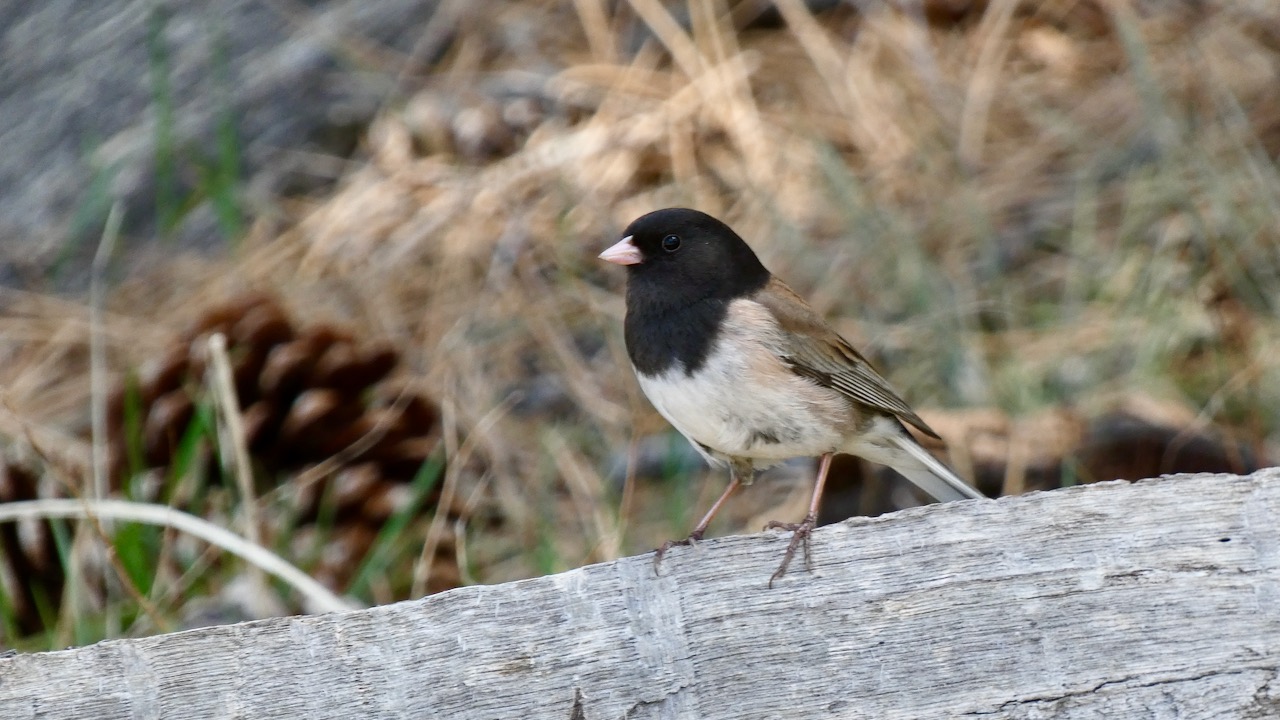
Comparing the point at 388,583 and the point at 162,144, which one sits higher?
the point at 162,144

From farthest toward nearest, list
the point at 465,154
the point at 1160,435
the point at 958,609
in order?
the point at 465,154 → the point at 1160,435 → the point at 958,609

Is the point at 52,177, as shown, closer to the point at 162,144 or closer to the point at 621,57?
the point at 162,144

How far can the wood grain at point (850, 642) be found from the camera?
162 centimetres

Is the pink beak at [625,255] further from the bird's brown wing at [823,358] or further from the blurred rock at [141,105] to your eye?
the blurred rock at [141,105]

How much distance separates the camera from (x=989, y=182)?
13.2 feet

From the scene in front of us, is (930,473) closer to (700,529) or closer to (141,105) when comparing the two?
(700,529)

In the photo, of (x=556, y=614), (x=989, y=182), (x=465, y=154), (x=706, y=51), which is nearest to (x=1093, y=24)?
(x=989, y=182)

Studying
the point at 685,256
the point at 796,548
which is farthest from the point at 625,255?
the point at 796,548

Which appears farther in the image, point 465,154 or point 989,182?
point 465,154

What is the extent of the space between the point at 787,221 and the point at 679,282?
1511 millimetres

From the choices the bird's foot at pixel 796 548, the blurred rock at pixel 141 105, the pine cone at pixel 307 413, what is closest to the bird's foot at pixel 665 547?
the bird's foot at pixel 796 548

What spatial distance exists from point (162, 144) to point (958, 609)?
2473mm

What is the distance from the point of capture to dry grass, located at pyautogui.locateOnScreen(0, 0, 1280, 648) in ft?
11.1

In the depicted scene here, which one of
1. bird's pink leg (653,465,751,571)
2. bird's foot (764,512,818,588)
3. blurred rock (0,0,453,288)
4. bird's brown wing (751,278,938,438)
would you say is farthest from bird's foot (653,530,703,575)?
blurred rock (0,0,453,288)
